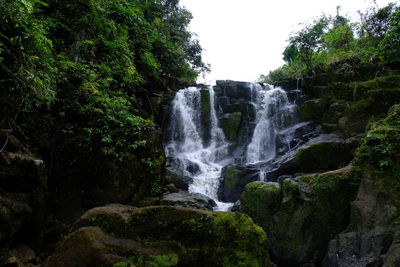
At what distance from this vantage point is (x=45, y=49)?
213 inches

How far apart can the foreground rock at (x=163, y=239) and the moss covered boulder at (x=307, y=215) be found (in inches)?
141

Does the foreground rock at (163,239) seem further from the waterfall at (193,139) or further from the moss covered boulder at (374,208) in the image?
the waterfall at (193,139)

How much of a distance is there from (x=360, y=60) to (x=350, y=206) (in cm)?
1263

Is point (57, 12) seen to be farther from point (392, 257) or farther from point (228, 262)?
point (392, 257)

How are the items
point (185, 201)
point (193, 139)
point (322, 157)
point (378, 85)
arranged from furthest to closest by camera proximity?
1. point (193, 139)
2. point (378, 85)
3. point (322, 157)
4. point (185, 201)

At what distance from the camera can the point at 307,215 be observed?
23.5ft

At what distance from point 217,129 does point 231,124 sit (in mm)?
974

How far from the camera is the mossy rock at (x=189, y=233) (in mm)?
3664

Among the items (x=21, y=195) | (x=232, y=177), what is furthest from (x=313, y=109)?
(x=21, y=195)

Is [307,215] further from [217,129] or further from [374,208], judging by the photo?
[217,129]

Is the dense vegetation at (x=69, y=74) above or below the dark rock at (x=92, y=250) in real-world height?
above

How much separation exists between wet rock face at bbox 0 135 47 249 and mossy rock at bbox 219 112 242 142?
12604 millimetres

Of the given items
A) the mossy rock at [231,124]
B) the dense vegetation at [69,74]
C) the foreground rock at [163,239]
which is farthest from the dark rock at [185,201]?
the mossy rock at [231,124]

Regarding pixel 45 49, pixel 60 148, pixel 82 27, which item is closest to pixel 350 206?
pixel 60 148
